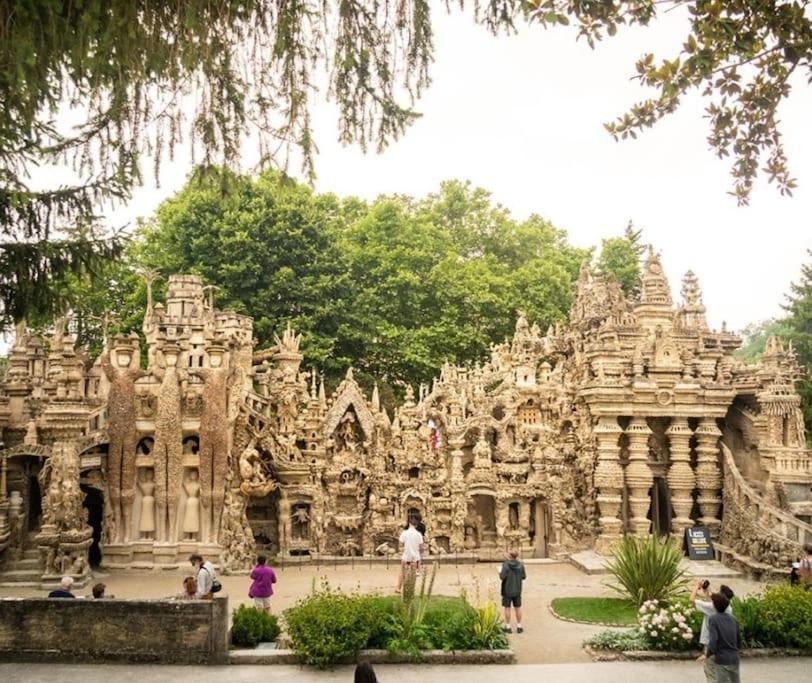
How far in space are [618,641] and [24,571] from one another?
1317 centimetres

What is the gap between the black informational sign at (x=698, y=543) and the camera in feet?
59.4

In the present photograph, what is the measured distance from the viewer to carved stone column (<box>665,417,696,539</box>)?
19000 millimetres

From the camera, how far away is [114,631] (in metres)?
10.6

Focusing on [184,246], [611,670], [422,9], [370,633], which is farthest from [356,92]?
[184,246]

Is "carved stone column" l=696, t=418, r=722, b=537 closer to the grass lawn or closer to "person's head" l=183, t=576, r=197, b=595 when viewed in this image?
the grass lawn

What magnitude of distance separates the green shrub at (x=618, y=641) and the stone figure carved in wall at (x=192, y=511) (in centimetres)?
1014

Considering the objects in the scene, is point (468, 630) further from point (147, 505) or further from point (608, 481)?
point (147, 505)

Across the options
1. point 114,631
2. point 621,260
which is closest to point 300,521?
point 114,631

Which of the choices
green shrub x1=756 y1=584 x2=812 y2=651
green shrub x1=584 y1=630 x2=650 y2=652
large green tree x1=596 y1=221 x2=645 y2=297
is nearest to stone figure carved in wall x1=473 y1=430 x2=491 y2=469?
green shrub x1=584 y1=630 x2=650 y2=652

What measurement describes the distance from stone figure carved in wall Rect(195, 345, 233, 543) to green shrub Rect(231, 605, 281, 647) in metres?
7.08

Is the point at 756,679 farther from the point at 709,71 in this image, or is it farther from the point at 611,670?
the point at 709,71

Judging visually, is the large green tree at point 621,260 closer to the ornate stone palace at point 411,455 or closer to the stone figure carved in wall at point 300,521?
the ornate stone palace at point 411,455

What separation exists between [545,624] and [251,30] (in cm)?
1090

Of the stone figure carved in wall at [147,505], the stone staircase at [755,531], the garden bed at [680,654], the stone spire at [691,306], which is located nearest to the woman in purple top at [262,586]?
the garden bed at [680,654]
